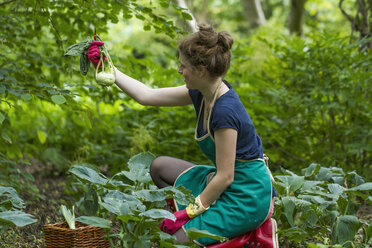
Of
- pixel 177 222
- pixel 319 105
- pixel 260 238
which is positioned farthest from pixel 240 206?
pixel 319 105

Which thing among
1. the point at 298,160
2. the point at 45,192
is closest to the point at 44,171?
the point at 45,192

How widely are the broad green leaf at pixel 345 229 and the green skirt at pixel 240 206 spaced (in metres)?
0.44

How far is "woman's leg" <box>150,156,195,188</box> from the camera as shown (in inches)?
87.3

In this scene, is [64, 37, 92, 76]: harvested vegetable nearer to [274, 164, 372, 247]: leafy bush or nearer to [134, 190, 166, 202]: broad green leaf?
[134, 190, 166, 202]: broad green leaf

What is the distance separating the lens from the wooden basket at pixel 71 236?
5.86 feet

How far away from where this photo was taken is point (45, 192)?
371 centimetres

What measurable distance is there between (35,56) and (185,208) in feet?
5.51

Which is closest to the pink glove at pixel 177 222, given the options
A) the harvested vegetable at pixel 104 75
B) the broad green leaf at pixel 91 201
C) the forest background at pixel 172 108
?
the broad green leaf at pixel 91 201

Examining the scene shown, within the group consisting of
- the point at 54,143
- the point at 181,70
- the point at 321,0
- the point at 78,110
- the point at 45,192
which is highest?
the point at 321,0

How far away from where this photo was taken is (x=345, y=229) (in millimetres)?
2121

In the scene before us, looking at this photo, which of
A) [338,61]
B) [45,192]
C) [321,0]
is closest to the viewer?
[338,61]

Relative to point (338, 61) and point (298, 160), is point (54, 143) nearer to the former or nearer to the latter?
point (298, 160)

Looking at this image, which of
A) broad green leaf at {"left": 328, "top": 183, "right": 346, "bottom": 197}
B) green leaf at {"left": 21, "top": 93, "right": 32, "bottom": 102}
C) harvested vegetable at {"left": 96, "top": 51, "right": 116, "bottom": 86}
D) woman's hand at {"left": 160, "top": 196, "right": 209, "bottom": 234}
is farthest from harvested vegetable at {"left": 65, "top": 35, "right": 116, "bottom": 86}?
broad green leaf at {"left": 328, "top": 183, "right": 346, "bottom": 197}

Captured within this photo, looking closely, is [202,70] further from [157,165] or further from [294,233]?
[294,233]
